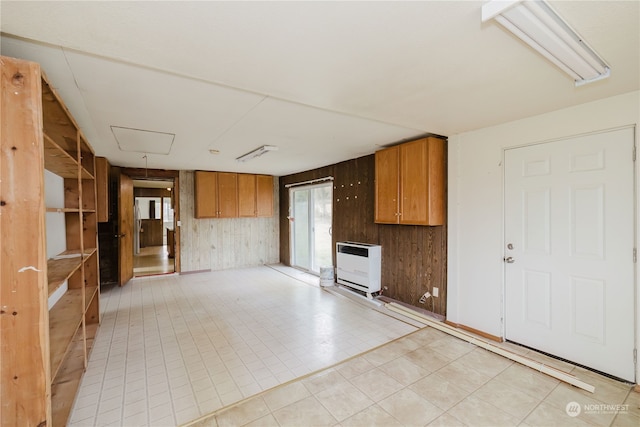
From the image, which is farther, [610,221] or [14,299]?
[610,221]

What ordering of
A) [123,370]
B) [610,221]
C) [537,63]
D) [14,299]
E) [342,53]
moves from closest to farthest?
[14,299]
[342,53]
[537,63]
[610,221]
[123,370]

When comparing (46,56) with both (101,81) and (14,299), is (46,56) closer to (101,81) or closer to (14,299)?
(101,81)

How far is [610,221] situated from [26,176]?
379 centimetres

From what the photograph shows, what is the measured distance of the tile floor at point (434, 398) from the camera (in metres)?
1.82

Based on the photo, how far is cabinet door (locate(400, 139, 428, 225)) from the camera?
Answer: 131 inches

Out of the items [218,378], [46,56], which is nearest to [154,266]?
[218,378]

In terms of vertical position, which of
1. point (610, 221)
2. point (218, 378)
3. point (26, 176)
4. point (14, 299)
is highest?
point (26, 176)

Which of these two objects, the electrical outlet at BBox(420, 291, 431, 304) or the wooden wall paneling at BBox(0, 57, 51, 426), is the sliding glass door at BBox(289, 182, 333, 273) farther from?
the wooden wall paneling at BBox(0, 57, 51, 426)

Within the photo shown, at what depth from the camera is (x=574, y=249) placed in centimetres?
242

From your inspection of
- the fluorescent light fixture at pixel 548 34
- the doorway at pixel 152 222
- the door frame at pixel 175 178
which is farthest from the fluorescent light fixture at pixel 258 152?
the doorway at pixel 152 222

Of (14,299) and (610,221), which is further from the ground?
(610,221)

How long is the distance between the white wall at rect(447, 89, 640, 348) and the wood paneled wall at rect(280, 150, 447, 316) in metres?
0.20

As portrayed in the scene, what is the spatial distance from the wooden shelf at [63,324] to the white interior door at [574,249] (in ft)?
12.0

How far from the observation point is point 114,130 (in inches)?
118
